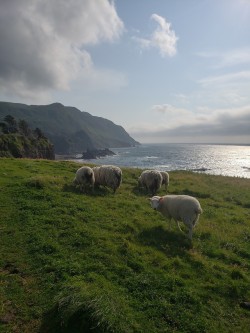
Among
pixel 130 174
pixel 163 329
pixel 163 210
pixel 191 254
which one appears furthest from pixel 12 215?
pixel 130 174

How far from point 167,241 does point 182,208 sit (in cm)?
201

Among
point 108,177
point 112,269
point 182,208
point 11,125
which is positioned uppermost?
point 11,125

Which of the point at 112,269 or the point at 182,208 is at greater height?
the point at 182,208

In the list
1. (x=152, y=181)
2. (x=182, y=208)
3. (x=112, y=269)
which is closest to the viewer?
(x=112, y=269)

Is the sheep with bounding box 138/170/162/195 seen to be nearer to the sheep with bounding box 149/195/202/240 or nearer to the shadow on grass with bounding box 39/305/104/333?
the sheep with bounding box 149/195/202/240

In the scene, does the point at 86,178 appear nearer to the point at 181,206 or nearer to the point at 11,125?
the point at 181,206

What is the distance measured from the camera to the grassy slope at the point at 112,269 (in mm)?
8741

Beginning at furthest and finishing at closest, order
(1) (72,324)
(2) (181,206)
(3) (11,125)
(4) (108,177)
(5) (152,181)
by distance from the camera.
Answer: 1. (3) (11,125)
2. (5) (152,181)
3. (4) (108,177)
4. (2) (181,206)
5. (1) (72,324)

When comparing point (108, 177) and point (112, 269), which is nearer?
point (112, 269)

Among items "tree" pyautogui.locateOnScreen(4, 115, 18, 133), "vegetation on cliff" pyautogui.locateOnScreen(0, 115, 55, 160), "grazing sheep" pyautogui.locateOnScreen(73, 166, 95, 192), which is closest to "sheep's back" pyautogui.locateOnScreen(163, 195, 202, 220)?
"grazing sheep" pyautogui.locateOnScreen(73, 166, 95, 192)

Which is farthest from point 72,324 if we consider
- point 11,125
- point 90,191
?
point 11,125

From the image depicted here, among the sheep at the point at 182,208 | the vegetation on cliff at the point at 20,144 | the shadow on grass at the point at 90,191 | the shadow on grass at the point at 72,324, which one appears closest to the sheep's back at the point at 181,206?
the sheep at the point at 182,208

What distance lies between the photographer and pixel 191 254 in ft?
44.4

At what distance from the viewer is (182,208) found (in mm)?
15984
